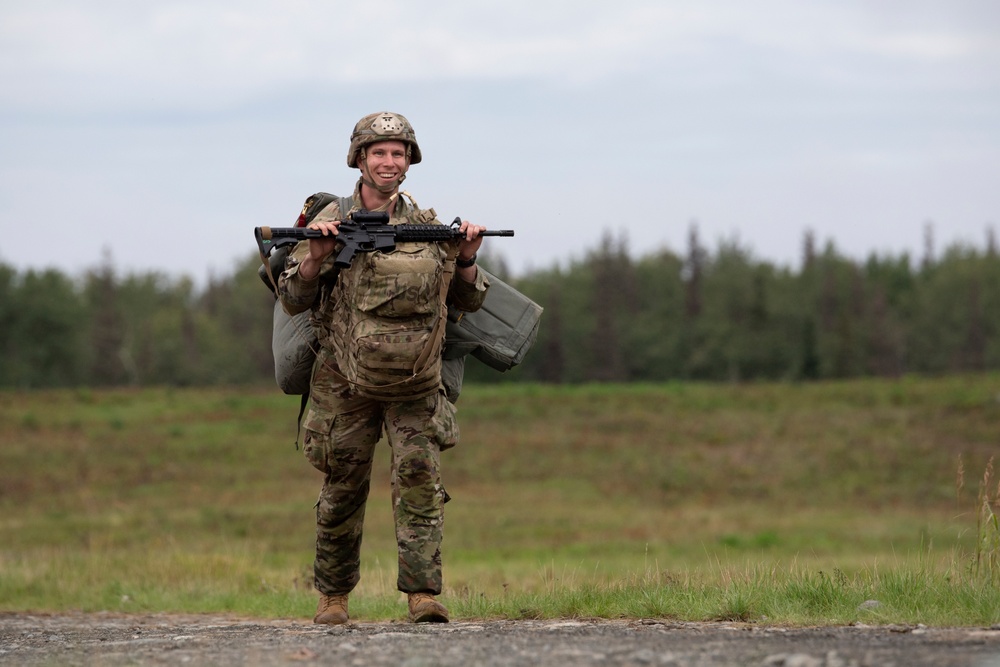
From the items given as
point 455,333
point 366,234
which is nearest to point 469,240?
point 366,234

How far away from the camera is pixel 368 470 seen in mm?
7160

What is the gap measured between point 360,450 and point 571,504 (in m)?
18.9

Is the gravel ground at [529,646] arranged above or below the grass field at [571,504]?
above

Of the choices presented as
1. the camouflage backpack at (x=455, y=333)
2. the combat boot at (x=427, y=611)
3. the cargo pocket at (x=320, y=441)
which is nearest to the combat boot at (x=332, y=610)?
the combat boot at (x=427, y=611)

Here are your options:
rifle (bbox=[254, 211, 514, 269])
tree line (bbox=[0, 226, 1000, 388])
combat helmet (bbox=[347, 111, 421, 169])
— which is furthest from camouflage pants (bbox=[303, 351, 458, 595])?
tree line (bbox=[0, 226, 1000, 388])

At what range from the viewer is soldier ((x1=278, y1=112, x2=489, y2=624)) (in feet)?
22.2

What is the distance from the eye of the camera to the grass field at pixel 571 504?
24.2 feet

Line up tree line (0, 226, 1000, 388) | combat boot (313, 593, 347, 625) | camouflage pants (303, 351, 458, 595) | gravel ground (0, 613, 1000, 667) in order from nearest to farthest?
1. gravel ground (0, 613, 1000, 667)
2. camouflage pants (303, 351, 458, 595)
3. combat boot (313, 593, 347, 625)
4. tree line (0, 226, 1000, 388)

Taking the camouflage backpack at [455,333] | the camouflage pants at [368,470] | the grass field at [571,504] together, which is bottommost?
the grass field at [571,504]

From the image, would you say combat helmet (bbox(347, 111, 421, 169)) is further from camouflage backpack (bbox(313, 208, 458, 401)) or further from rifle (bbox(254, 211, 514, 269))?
camouflage backpack (bbox(313, 208, 458, 401))

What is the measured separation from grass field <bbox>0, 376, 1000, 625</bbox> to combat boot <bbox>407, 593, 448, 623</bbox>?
62cm

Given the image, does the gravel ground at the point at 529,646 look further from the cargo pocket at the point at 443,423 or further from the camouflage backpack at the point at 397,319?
the camouflage backpack at the point at 397,319

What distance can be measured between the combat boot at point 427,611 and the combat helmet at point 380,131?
2475 millimetres

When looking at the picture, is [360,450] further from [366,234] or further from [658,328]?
[658,328]
